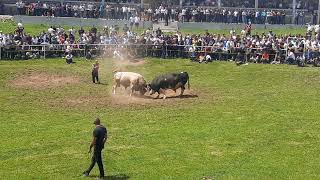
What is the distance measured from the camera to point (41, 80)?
3531cm

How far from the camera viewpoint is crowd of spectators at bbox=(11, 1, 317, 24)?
57281 mm

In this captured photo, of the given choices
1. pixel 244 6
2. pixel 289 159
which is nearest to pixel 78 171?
pixel 289 159

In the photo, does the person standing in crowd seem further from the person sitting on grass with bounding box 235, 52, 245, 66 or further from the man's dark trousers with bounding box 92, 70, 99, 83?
the person sitting on grass with bounding box 235, 52, 245, 66

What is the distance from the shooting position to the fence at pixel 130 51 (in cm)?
4153

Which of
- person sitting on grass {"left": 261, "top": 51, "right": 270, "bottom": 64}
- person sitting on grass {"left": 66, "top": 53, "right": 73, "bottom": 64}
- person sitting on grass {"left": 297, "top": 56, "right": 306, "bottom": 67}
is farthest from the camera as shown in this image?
person sitting on grass {"left": 261, "top": 51, "right": 270, "bottom": 64}

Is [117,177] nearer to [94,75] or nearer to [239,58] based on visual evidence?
[94,75]

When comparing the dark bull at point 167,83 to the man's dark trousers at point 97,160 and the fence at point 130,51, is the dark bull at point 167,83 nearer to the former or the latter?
the fence at point 130,51

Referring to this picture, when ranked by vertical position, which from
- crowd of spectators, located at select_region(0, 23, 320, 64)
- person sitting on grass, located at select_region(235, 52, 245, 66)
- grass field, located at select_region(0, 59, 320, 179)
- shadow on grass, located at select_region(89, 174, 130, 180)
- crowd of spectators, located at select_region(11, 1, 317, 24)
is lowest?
shadow on grass, located at select_region(89, 174, 130, 180)

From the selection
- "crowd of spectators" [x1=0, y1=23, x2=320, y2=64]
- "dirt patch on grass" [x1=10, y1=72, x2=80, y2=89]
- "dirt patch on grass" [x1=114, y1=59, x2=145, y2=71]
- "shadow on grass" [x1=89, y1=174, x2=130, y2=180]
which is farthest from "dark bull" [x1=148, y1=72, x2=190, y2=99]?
"shadow on grass" [x1=89, y1=174, x2=130, y2=180]

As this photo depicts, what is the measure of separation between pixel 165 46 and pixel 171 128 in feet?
62.7

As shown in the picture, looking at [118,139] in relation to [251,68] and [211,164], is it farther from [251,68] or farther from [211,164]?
[251,68]

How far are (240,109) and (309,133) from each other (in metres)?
4.75

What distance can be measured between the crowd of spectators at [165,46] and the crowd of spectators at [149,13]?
1232 centimetres

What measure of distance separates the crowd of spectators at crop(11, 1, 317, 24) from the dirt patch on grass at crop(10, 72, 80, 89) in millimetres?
21396
